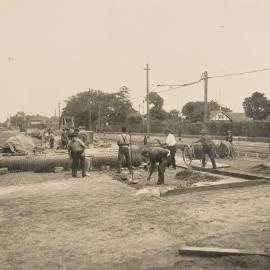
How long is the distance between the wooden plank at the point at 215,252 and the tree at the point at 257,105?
87.3 meters

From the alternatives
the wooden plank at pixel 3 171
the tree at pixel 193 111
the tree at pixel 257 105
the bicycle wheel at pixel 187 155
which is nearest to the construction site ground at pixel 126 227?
the bicycle wheel at pixel 187 155

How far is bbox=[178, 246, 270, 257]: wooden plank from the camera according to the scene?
19.1 feet

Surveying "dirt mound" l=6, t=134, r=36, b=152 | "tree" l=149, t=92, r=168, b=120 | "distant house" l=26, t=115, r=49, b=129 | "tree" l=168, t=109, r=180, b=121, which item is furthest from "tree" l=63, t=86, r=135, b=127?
"dirt mound" l=6, t=134, r=36, b=152

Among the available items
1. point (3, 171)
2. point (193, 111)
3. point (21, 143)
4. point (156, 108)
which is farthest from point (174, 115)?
point (3, 171)

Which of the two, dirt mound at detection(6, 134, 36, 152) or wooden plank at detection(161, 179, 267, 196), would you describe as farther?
dirt mound at detection(6, 134, 36, 152)

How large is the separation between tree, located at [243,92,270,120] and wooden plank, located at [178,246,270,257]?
87337 millimetres

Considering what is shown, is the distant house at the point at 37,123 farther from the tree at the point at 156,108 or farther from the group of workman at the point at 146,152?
the group of workman at the point at 146,152

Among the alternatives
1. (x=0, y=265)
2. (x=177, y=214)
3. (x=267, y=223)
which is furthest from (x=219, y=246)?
(x=0, y=265)

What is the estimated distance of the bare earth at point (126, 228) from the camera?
19.4 ft

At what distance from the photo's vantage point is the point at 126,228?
7.71 meters

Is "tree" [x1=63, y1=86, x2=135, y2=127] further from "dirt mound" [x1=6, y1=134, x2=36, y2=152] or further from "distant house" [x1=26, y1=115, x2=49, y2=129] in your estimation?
"dirt mound" [x1=6, y1=134, x2=36, y2=152]

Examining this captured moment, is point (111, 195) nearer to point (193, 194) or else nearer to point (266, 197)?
point (193, 194)

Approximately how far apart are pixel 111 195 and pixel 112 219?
9.48 feet

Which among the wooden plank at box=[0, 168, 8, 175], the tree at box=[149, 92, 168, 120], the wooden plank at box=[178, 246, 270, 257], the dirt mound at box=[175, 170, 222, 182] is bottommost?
the wooden plank at box=[0, 168, 8, 175]
